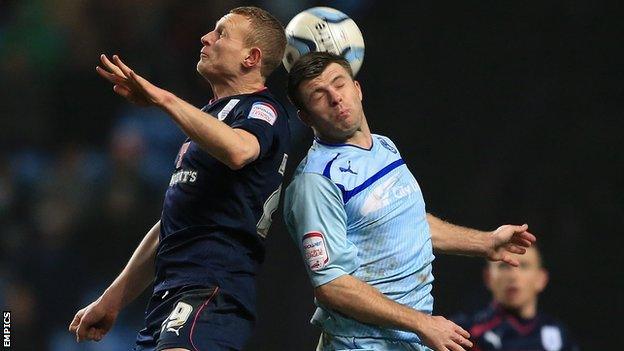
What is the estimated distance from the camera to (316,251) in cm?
307

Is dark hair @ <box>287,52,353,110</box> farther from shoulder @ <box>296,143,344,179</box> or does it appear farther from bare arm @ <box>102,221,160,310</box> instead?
bare arm @ <box>102,221,160,310</box>

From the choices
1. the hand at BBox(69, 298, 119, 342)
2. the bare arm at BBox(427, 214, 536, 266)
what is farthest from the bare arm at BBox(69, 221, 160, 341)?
the bare arm at BBox(427, 214, 536, 266)

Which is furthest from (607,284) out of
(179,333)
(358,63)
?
(179,333)

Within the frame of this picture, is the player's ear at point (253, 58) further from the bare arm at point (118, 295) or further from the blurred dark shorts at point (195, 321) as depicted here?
the blurred dark shorts at point (195, 321)

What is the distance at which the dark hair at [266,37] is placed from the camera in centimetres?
335

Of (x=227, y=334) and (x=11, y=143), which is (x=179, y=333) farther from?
(x=11, y=143)

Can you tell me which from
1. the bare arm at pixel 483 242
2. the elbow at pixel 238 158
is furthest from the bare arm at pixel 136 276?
the bare arm at pixel 483 242

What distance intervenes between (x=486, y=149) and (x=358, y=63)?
259 cm

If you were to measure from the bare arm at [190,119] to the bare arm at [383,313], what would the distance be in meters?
0.48

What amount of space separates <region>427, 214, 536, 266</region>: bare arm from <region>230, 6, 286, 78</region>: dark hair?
0.75m

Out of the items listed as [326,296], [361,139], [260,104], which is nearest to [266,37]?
[260,104]

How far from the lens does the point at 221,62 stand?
329 centimetres

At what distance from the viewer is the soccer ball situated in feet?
11.7

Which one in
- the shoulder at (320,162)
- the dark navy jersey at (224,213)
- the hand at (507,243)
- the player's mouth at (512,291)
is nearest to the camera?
the dark navy jersey at (224,213)
